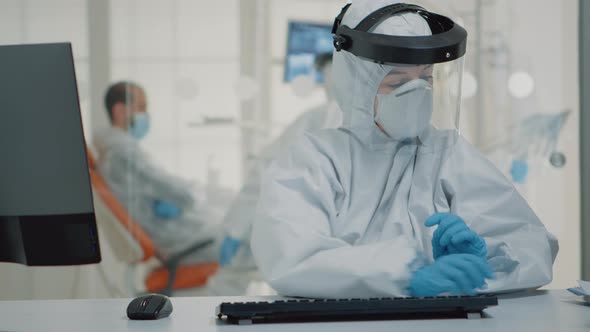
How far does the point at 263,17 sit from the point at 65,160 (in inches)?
93.7

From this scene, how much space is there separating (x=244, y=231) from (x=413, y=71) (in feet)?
6.47

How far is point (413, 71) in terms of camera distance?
1.64m

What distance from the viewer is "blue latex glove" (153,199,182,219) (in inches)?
136

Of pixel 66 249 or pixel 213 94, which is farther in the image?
pixel 213 94

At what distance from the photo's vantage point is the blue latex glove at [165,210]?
3.46 metres

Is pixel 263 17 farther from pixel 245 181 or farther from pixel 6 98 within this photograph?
pixel 6 98

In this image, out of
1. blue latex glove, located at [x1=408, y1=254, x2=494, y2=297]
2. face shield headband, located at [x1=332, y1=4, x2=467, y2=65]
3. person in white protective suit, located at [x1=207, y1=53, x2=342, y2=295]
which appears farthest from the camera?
person in white protective suit, located at [x1=207, y1=53, x2=342, y2=295]

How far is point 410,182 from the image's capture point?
173 cm

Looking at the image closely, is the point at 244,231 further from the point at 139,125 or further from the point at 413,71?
the point at 413,71

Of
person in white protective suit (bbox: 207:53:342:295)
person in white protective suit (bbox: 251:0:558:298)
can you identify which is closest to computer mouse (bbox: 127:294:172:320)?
person in white protective suit (bbox: 251:0:558:298)

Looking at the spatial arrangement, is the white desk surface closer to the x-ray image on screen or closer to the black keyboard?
the black keyboard

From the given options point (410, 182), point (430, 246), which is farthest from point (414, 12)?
point (430, 246)

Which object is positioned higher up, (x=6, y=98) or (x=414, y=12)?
(x=414, y=12)

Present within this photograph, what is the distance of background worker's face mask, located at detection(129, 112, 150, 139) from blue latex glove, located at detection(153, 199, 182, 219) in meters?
0.31
